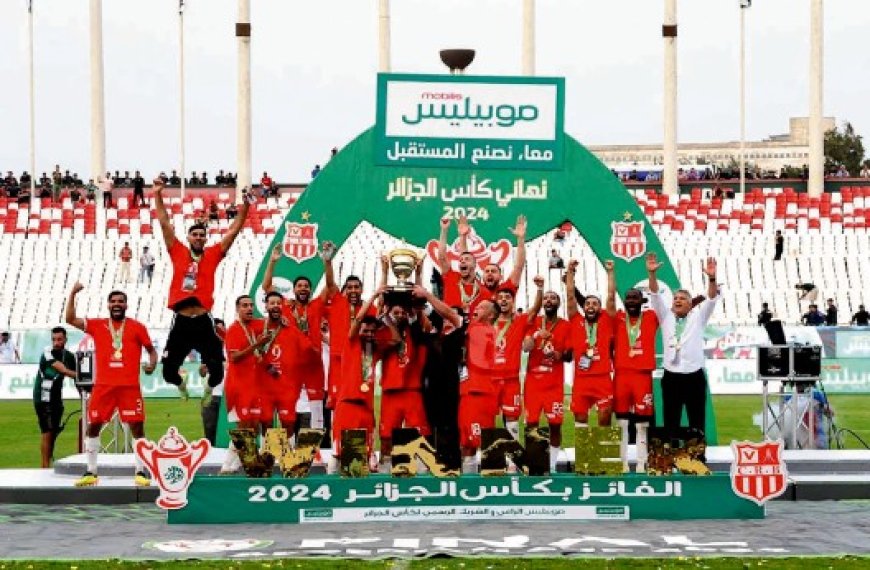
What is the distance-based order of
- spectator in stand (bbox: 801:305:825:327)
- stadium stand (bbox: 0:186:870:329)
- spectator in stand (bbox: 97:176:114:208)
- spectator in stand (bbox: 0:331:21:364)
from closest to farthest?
spectator in stand (bbox: 0:331:21:364) < spectator in stand (bbox: 801:305:825:327) < stadium stand (bbox: 0:186:870:329) < spectator in stand (bbox: 97:176:114:208)

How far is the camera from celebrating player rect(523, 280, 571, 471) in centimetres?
1967

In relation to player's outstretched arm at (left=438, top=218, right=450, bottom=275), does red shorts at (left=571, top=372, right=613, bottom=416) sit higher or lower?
lower

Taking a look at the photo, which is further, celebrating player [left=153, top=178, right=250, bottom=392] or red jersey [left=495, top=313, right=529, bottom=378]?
celebrating player [left=153, top=178, right=250, bottom=392]

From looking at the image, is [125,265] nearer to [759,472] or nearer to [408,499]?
[408,499]

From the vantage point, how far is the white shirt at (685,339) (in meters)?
19.9

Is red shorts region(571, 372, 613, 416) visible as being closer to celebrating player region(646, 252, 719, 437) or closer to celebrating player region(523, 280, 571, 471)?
celebrating player region(523, 280, 571, 471)

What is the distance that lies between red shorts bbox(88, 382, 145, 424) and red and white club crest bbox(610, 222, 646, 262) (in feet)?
21.0

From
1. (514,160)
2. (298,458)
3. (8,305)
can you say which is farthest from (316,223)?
(8,305)

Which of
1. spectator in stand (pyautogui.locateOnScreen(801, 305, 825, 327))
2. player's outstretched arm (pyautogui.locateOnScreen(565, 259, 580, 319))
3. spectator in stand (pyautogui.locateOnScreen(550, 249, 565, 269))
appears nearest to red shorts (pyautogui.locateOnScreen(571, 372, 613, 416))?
player's outstretched arm (pyautogui.locateOnScreen(565, 259, 580, 319))

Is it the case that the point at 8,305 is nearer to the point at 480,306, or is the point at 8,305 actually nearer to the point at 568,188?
the point at 568,188

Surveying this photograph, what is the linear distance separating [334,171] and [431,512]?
22.5 ft

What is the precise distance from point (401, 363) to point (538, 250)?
31607mm

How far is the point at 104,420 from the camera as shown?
1902 centimetres

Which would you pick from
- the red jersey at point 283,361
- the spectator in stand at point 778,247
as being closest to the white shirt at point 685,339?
the red jersey at point 283,361
